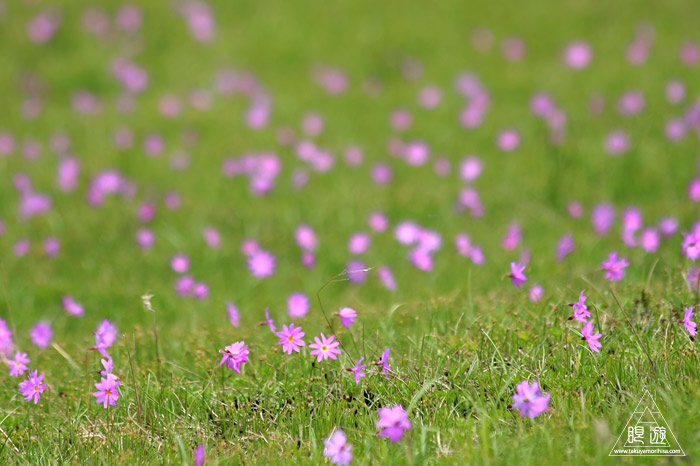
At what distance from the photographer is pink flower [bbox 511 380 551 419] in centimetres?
234

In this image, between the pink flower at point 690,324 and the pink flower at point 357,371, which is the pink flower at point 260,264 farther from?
the pink flower at point 690,324

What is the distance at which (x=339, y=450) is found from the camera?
2344 millimetres

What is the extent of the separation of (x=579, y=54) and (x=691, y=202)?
2828 millimetres

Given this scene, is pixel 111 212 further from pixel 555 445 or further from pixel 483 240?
pixel 555 445

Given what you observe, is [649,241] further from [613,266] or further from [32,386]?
[32,386]

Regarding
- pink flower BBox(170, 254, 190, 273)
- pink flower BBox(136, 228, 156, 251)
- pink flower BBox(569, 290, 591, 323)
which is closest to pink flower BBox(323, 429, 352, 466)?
pink flower BBox(569, 290, 591, 323)

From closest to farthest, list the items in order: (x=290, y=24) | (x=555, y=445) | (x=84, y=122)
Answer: (x=555, y=445) < (x=84, y=122) < (x=290, y=24)

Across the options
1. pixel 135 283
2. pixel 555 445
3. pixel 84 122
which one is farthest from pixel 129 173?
pixel 555 445

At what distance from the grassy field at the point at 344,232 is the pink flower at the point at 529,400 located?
0.07 m

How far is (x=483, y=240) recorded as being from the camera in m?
5.10

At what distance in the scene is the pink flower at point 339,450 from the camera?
7.61 feet

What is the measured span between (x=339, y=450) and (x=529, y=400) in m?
0.60

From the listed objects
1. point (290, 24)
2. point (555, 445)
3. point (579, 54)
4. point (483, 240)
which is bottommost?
point (555, 445)

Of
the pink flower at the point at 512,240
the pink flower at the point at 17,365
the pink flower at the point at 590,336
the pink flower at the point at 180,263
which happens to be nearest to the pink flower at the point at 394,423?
the pink flower at the point at 590,336
